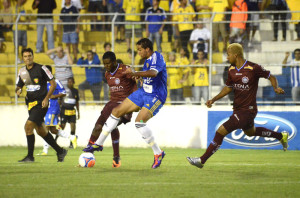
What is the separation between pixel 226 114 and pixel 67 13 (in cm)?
651

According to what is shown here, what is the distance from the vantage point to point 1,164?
11156mm

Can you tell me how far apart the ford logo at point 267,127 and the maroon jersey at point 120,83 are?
20.8ft

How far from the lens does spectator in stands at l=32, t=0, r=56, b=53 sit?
18141 mm

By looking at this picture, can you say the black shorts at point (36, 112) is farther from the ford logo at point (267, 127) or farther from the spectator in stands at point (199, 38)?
the ford logo at point (267, 127)

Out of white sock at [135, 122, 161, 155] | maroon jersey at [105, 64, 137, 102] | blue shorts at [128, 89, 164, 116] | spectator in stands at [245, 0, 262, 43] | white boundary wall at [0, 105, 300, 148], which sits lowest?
white boundary wall at [0, 105, 300, 148]

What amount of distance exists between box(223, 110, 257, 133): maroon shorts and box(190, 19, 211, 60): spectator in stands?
7.11 meters

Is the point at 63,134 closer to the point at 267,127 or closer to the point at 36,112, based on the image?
the point at 36,112

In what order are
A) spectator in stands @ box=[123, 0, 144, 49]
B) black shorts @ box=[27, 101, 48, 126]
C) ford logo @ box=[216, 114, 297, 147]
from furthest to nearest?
spectator in stands @ box=[123, 0, 144, 49] → ford logo @ box=[216, 114, 297, 147] → black shorts @ box=[27, 101, 48, 126]

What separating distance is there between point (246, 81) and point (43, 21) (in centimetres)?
1082

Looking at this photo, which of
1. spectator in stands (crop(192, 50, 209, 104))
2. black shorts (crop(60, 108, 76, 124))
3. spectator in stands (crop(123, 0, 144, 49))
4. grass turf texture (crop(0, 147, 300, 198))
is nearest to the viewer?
grass turf texture (crop(0, 147, 300, 198))

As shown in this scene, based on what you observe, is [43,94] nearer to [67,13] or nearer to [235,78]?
[235,78]

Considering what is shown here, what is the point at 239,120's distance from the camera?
9.77 m

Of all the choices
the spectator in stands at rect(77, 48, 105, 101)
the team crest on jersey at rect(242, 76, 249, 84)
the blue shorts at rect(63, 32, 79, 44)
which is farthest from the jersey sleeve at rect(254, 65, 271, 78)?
the blue shorts at rect(63, 32, 79, 44)

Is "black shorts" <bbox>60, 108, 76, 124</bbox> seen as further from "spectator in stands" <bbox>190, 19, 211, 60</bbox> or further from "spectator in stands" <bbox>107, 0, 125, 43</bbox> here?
"spectator in stands" <bbox>190, 19, 211, 60</bbox>
